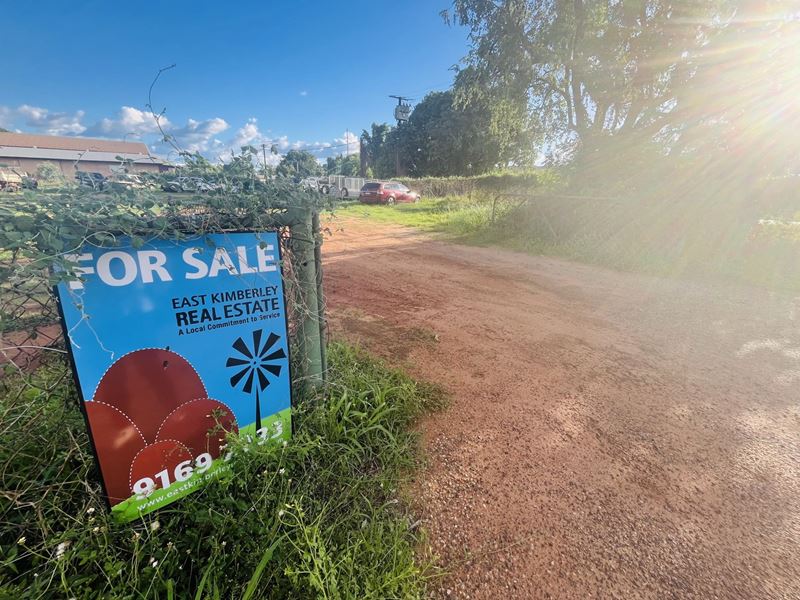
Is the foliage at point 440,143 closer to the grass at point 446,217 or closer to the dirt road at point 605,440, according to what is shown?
the grass at point 446,217

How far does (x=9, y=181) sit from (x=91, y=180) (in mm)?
215

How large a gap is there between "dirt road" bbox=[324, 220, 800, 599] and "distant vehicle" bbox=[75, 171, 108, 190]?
1224 millimetres

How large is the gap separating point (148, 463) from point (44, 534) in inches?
15.0

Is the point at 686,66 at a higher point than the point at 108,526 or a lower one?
higher

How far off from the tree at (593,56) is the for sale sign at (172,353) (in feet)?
36.6

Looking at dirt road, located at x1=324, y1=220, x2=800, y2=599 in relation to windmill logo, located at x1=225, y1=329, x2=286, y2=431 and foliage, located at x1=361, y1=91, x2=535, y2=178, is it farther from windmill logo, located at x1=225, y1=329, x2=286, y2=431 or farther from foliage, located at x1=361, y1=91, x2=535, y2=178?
foliage, located at x1=361, y1=91, x2=535, y2=178

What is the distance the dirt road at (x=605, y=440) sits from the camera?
158cm

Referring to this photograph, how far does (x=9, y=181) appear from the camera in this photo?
117cm

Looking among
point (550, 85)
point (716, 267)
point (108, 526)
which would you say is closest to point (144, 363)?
point (108, 526)

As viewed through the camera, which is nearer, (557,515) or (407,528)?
(407,528)

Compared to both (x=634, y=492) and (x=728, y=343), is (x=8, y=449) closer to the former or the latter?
(x=634, y=492)

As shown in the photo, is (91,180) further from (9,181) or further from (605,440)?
(605,440)

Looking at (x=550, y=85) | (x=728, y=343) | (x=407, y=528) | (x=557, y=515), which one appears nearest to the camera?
(x=407, y=528)

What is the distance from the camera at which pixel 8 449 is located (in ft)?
5.13
